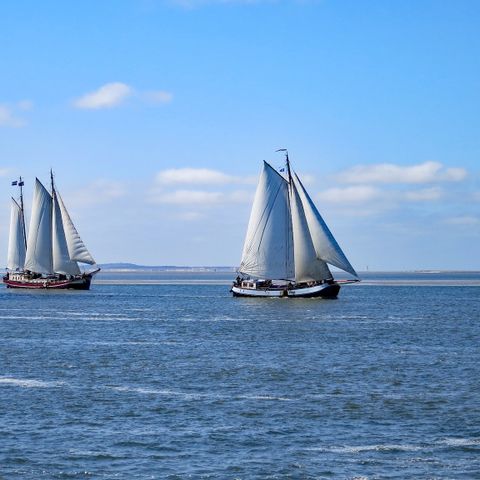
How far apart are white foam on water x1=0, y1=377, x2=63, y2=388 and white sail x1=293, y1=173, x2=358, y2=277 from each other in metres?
71.5

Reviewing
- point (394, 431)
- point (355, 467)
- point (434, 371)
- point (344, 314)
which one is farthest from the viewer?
point (344, 314)

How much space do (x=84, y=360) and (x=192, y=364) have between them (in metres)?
6.47

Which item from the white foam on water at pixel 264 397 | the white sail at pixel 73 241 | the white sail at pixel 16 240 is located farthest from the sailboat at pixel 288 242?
the white foam on water at pixel 264 397

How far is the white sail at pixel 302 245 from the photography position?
116 metres

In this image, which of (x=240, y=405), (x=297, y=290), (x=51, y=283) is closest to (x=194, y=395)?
(x=240, y=405)

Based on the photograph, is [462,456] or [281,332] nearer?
[462,456]

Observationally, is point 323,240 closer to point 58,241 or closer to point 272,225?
point 272,225

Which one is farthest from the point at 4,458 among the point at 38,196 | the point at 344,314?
the point at 38,196

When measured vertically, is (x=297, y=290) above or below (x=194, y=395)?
above

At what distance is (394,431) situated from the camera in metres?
32.9

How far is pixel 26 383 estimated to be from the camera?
45.1m

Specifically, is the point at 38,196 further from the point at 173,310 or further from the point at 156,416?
the point at 156,416

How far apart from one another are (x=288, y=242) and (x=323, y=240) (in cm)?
468

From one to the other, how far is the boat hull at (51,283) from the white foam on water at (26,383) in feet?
371
